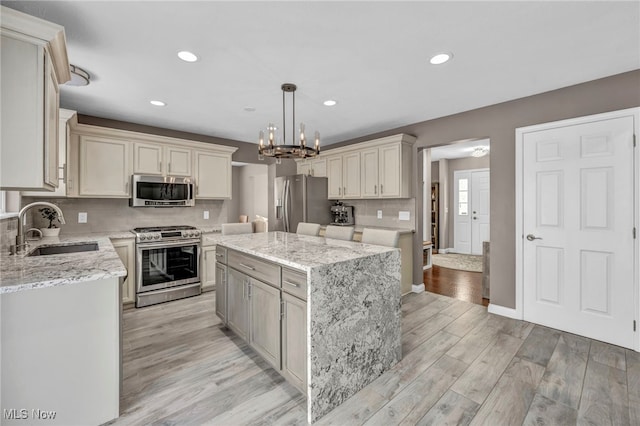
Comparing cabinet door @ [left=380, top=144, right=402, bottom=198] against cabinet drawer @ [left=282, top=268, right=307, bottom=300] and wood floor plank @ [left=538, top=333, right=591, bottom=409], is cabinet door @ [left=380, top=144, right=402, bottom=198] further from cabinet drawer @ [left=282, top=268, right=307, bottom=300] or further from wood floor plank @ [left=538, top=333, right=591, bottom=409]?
cabinet drawer @ [left=282, top=268, right=307, bottom=300]

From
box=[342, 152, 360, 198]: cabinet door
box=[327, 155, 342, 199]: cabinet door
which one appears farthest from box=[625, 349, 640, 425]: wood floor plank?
box=[327, 155, 342, 199]: cabinet door

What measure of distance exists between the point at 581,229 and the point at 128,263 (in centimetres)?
506

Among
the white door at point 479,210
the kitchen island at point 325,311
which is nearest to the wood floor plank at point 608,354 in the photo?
the kitchen island at point 325,311

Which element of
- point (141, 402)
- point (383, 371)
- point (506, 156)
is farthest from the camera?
point (506, 156)

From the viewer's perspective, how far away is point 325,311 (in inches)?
68.7

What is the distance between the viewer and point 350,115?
3766 millimetres

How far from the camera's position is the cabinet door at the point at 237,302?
2.42 m

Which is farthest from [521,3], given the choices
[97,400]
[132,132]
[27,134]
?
[132,132]

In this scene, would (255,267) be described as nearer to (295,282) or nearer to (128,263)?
(295,282)

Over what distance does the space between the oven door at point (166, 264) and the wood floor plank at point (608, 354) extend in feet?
14.6

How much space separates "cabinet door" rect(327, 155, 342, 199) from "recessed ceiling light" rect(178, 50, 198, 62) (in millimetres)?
2930

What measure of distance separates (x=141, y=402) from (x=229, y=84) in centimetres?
269

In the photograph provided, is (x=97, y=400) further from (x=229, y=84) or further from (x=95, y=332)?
(x=229, y=84)

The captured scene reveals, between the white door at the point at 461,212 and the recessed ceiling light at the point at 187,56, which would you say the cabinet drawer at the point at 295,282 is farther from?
the white door at the point at 461,212
